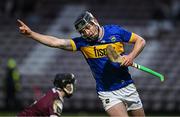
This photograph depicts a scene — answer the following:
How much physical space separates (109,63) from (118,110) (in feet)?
2.07

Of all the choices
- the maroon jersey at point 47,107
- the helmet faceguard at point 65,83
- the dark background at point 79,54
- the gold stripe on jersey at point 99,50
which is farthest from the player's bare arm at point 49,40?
the dark background at point 79,54

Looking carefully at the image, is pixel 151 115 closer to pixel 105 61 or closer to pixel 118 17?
pixel 118 17

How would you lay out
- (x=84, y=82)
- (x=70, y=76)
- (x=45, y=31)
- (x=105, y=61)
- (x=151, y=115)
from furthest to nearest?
(x=45, y=31) < (x=84, y=82) < (x=151, y=115) < (x=105, y=61) < (x=70, y=76)

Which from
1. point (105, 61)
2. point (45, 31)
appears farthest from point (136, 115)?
point (45, 31)

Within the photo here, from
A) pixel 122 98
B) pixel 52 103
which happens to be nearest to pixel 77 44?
pixel 122 98

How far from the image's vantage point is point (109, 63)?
10.1 metres

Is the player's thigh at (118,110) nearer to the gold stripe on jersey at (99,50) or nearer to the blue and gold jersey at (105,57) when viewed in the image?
the blue and gold jersey at (105,57)

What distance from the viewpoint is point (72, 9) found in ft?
73.5

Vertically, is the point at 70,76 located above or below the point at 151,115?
above

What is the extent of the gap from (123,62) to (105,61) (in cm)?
45

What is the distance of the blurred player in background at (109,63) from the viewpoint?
1004 centimetres

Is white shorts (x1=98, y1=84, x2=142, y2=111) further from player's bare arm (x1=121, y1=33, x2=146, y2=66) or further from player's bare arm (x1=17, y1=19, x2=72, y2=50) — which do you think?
player's bare arm (x1=17, y1=19, x2=72, y2=50)

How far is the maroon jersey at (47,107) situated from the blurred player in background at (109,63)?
3.71 ft

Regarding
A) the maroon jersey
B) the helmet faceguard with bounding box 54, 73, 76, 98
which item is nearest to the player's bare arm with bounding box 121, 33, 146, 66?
the helmet faceguard with bounding box 54, 73, 76, 98
